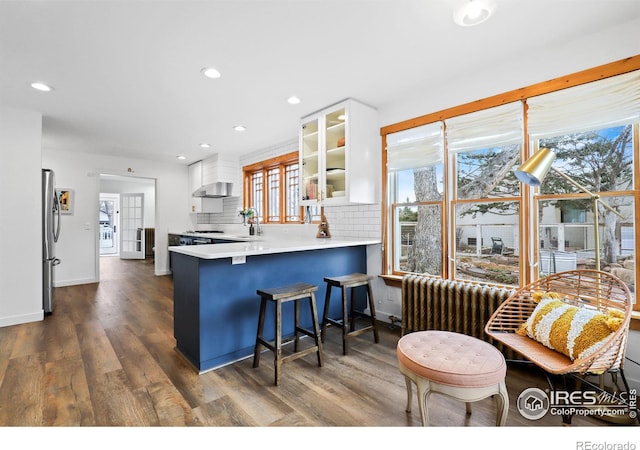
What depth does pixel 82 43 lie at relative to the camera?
2137 millimetres

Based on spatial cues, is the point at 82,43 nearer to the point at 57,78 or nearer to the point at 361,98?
the point at 57,78

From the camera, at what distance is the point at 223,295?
A: 2.38 m

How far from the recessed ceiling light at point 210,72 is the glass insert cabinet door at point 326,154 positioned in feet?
3.99

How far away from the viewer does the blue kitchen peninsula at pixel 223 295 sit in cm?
228

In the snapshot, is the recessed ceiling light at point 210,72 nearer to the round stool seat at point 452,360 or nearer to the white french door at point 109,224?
the round stool seat at point 452,360

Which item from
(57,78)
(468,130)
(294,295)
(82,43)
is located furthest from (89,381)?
(468,130)

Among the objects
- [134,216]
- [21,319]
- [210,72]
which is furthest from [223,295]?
[134,216]

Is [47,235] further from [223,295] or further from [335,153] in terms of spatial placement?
[335,153]

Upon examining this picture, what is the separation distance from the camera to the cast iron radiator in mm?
2378

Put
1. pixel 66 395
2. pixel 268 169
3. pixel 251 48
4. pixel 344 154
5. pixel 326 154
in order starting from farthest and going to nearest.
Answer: pixel 268 169 < pixel 326 154 < pixel 344 154 < pixel 251 48 < pixel 66 395

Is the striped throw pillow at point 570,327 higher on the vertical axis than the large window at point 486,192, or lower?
lower

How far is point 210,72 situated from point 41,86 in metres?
1.67

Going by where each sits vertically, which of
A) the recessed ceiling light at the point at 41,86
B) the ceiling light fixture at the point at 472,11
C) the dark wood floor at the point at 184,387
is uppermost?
the recessed ceiling light at the point at 41,86

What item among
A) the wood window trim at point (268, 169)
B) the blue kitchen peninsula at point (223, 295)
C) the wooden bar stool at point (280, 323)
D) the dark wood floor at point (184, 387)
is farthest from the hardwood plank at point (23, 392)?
the wood window trim at point (268, 169)
